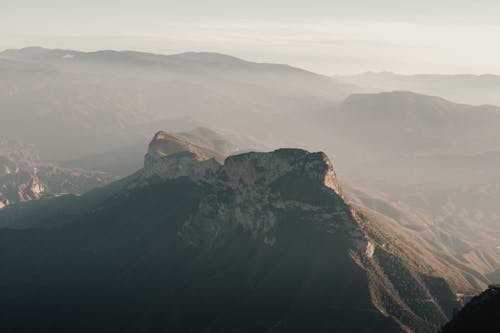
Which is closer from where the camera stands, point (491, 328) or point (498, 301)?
point (491, 328)
